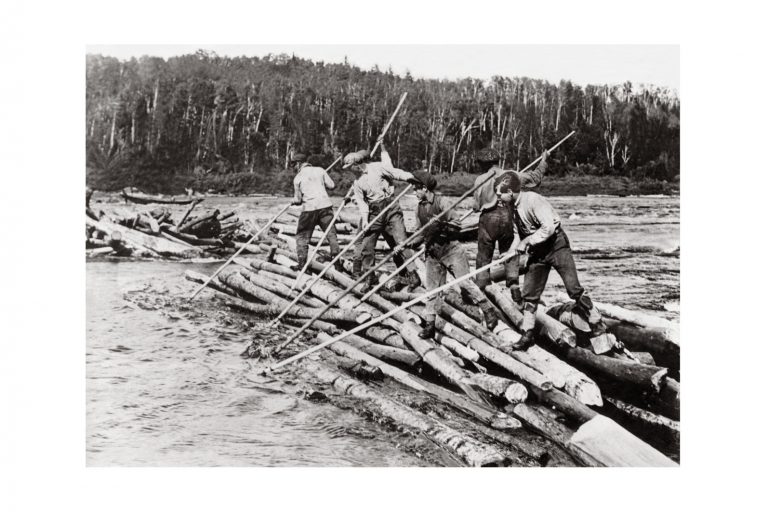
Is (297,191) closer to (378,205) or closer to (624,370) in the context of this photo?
(378,205)

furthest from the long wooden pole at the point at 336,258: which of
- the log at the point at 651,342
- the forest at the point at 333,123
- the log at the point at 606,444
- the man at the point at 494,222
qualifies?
the log at the point at 606,444

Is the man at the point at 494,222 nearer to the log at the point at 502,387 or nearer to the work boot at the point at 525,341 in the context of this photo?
the work boot at the point at 525,341

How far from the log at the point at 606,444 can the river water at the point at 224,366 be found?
152 centimetres

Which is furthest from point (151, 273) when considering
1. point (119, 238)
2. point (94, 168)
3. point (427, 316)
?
point (427, 316)

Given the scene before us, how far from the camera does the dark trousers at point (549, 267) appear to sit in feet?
25.0

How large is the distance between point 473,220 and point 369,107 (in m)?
1.85

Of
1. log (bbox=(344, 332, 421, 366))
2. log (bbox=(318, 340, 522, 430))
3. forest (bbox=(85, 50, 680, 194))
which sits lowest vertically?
log (bbox=(318, 340, 522, 430))

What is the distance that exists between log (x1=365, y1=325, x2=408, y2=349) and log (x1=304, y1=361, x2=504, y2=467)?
24.3 inches

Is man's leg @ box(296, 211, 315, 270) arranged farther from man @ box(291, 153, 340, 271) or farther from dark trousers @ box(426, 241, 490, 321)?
dark trousers @ box(426, 241, 490, 321)

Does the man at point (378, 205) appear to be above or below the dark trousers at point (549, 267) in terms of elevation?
above

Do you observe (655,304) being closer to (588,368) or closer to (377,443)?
(588,368)

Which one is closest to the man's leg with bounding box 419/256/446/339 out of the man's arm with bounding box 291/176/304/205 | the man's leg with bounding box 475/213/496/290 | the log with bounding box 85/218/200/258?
the man's leg with bounding box 475/213/496/290

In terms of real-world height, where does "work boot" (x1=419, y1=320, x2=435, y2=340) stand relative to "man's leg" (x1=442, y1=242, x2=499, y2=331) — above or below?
below

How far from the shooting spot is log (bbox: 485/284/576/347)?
25.0ft
